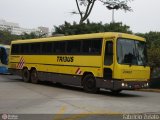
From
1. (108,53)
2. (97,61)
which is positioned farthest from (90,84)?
(108,53)

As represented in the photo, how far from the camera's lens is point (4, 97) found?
770 inches

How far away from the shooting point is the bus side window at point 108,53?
71.5 feet

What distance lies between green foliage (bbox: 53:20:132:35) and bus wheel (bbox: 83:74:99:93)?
965 inches

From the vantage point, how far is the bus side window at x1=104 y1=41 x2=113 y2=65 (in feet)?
71.5

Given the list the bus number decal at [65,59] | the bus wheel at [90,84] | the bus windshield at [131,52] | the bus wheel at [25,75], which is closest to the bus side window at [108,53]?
the bus windshield at [131,52]

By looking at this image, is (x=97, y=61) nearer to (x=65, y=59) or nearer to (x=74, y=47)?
(x=74, y=47)

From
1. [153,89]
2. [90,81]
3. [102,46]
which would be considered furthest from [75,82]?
[153,89]

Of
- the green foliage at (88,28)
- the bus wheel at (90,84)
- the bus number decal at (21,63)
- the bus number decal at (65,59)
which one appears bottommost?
the bus wheel at (90,84)

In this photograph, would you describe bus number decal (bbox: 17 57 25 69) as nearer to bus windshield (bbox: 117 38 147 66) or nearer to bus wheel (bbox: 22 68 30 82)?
bus wheel (bbox: 22 68 30 82)

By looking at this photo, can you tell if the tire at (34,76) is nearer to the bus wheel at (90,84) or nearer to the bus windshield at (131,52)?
the bus wheel at (90,84)

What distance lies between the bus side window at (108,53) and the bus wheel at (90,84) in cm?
144

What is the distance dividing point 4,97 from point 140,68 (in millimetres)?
6768

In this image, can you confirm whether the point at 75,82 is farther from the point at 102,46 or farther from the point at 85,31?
the point at 85,31

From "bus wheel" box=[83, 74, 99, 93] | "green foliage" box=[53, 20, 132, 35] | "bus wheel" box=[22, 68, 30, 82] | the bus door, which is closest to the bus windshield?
the bus door
